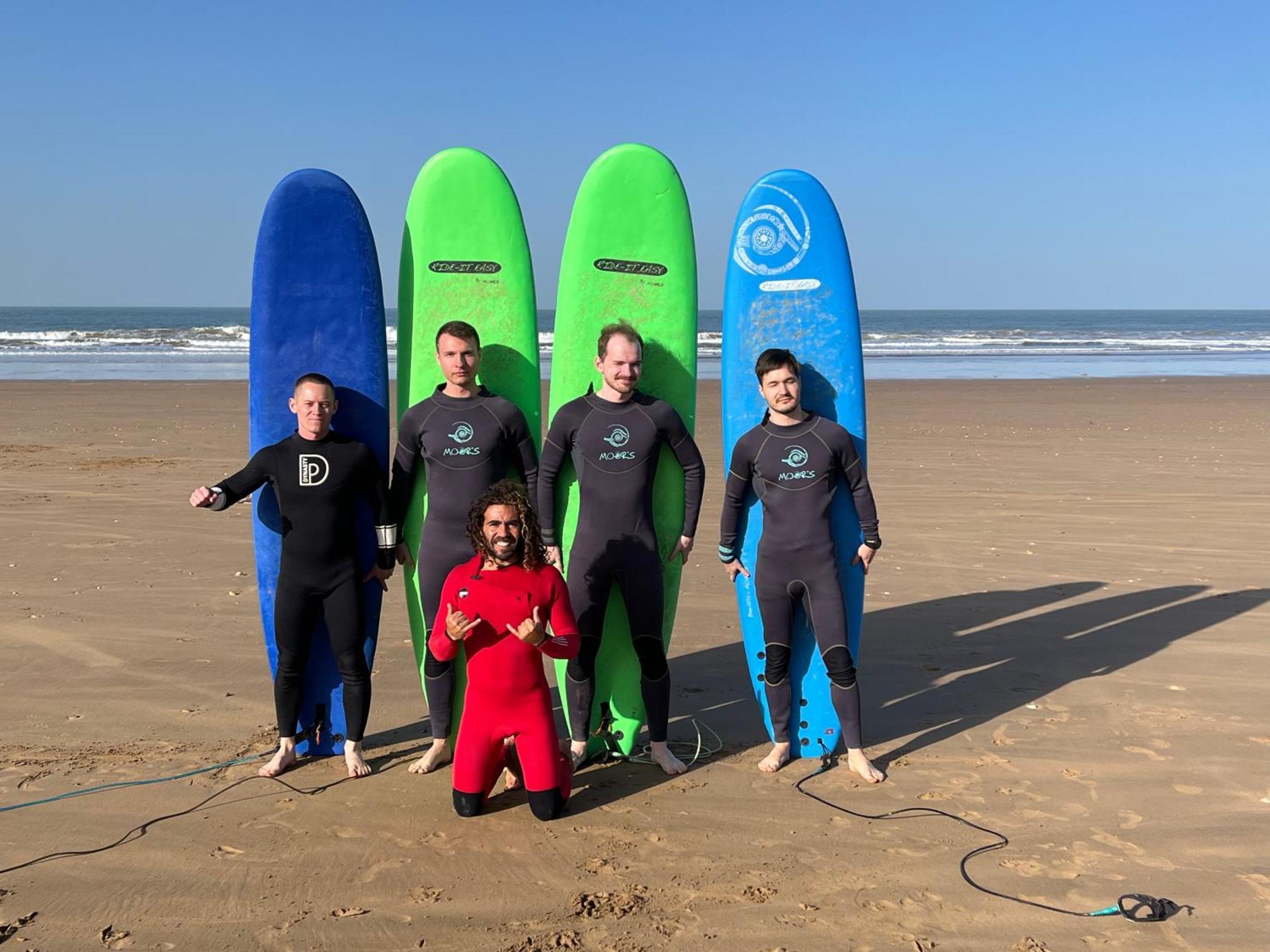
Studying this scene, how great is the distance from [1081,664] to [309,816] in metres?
3.28

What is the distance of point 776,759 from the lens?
3652 mm

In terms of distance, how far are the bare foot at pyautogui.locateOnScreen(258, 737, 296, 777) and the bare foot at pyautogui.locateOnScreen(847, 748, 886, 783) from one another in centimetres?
191

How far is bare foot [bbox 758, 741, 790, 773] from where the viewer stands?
3.63 metres

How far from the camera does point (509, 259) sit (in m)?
4.24

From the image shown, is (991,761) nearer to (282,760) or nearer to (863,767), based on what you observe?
(863,767)

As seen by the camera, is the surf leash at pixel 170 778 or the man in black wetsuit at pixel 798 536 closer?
the surf leash at pixel 170 778

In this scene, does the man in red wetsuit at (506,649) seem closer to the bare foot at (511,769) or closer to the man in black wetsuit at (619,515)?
the bare foot at (511,769)

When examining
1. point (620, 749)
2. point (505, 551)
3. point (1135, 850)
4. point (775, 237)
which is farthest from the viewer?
point (775, 237)

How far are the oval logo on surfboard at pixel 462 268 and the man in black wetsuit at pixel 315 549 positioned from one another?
777 mm

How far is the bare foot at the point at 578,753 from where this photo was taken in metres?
3.71

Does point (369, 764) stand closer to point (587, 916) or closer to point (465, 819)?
point (465, 819)

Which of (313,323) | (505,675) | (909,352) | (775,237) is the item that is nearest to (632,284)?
(775,237)

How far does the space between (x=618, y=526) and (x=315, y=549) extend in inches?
40.3

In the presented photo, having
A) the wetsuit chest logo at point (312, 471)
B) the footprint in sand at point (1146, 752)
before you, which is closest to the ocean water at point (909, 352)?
the wetsuit chest logo at point (312, 471)
